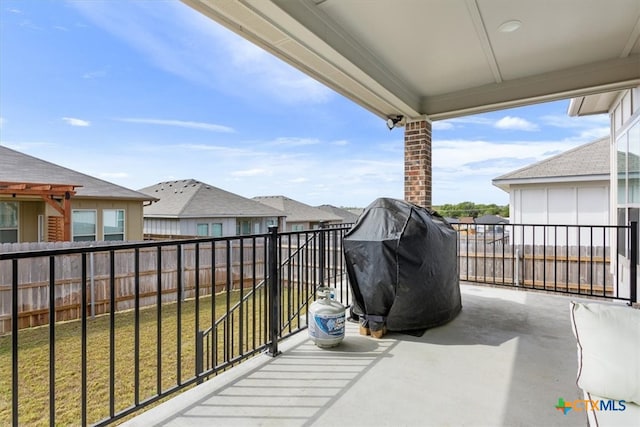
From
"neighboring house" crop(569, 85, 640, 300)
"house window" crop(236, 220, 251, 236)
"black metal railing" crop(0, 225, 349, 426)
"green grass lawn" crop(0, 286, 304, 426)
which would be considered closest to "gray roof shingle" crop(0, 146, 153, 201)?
"black metal railing" crop(0, 225, 349, 426)

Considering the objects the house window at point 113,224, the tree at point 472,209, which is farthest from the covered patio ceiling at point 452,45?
the tree at point 472,209

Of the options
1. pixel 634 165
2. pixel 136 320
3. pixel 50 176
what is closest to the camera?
pixel 136 320

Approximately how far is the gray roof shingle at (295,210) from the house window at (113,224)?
7994 mm

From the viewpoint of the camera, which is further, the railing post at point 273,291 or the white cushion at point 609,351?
the railing post at point 273,291

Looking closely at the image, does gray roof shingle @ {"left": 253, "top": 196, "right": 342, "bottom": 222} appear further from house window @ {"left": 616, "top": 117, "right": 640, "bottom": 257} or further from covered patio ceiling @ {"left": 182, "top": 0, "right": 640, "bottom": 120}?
house window @ {"left": 616, "top": 117, "right": 640, "bottom": 257}

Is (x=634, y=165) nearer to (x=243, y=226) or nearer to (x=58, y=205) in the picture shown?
(x=58, y=205)

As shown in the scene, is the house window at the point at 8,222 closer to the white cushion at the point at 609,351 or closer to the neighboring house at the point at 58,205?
the neighboring house at the point at 58,205

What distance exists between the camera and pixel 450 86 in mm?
4152

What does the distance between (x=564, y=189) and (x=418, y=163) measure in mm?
4996

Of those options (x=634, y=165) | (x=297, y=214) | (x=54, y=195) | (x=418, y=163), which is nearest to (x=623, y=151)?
(x=634, y=165)

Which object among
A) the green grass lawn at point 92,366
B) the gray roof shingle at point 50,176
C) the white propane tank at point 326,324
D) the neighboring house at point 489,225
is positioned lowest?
the green grass lawn at point 92,366

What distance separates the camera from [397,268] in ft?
8.44

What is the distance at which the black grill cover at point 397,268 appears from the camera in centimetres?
258

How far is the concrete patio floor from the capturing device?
163 centimetres
